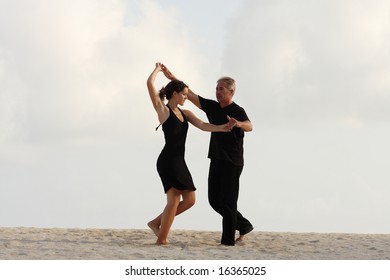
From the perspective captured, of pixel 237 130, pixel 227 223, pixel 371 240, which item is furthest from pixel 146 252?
pixel 371 240

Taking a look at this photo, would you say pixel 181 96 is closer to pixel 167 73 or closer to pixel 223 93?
pixel 167 73

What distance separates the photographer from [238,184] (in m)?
9.88

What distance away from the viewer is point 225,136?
970 cm

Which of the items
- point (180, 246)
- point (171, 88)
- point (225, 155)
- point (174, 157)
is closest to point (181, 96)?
point (171, 88)

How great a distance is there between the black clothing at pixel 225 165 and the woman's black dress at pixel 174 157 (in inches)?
21.1

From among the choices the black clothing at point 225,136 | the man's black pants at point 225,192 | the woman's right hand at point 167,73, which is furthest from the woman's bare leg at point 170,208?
the woman's right hand at point 167,73

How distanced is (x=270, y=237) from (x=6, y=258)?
4522mm

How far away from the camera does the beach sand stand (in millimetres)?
8914

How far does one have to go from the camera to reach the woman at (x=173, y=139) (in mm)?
9328

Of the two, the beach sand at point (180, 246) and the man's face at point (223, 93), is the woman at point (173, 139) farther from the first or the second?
the beach sand at point (180, 246)

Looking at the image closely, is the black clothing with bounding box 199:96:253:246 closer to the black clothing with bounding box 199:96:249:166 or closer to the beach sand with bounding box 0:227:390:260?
the black clothing with bounding box 199:96:249:166

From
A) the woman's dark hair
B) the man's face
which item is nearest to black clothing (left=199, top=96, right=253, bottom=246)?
the man's face

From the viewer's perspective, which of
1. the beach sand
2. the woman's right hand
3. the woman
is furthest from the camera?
the woman's right hand

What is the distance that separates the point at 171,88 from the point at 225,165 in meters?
1.33
